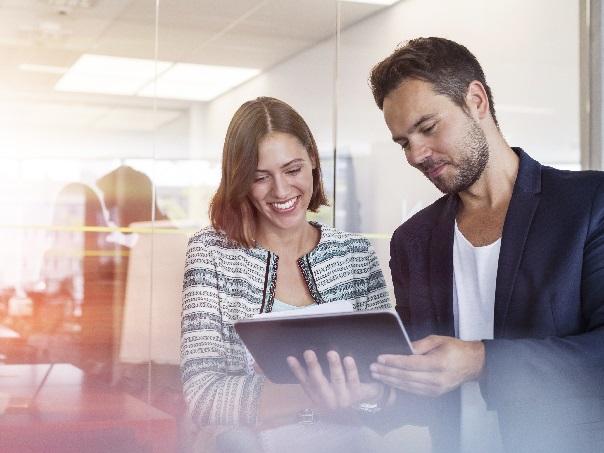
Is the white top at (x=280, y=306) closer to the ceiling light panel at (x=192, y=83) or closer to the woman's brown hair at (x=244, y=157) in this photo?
the woman's brown hair at (x=244, y=157)

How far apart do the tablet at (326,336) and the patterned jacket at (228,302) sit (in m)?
0.31

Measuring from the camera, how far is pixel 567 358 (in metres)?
1.70

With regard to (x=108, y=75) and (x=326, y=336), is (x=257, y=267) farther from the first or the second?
(x=108, y=75)

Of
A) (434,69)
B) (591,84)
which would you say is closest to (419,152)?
(434,69)

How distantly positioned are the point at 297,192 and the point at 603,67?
2.14 metres

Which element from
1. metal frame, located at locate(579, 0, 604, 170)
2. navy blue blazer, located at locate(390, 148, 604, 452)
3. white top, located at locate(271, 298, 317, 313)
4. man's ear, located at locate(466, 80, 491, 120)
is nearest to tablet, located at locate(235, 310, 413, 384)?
navy blue blazer, located at locate(390, 148, 604, 452)

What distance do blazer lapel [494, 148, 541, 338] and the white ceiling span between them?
1768mm

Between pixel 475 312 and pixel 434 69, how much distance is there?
561 millimetres

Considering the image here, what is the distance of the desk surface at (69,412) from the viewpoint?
2859 mm

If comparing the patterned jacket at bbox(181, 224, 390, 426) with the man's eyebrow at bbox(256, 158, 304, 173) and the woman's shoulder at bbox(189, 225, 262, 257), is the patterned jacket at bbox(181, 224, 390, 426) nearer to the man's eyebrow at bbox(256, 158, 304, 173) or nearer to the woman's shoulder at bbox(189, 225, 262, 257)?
the woman's shoulder at bbox(189, 225, 262, 257)

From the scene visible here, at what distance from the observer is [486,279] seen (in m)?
1.89

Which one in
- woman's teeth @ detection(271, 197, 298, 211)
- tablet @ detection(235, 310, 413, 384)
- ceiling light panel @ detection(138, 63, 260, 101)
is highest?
ceiling light panel @ detection(138, 63, 260, 101)

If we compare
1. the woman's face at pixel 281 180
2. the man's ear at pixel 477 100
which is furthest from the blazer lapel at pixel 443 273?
the woman's face at pixel 281 180

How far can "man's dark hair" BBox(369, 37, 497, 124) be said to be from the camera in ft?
6.45
